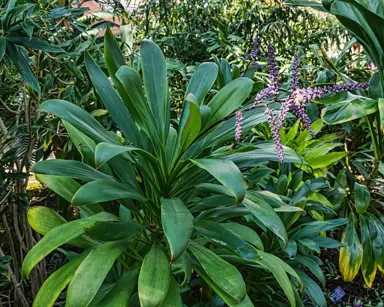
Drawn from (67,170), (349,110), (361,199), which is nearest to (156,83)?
(67,170)

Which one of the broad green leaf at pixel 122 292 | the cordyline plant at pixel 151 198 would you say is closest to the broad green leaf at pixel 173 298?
the cordyline plant at pixel 151 198

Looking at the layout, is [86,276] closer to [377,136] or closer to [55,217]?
[55,217]

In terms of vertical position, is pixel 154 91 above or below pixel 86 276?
above

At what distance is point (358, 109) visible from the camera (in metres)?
1.56

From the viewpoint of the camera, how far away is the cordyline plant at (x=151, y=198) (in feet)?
3.20

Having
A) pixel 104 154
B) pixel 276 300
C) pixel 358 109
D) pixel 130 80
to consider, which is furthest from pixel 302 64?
pixel 104 154

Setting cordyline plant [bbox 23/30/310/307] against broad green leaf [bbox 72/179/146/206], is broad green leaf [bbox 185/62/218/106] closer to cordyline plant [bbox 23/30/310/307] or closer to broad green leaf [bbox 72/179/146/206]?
cordyline plant [bbox 23/30/310/307]

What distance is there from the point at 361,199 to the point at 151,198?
1151 millimetres

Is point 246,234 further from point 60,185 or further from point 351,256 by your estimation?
point 351,256

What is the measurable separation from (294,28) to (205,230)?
288 centimetres

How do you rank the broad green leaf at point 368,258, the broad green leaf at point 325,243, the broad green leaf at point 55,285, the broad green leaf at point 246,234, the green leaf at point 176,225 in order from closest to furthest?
the green leaf at point 176,225
the broad green leaf at point 55,285
the broad green leaf at point 246,234
the broad green leaf at point 325,243
the broad green leaf at point 368,258

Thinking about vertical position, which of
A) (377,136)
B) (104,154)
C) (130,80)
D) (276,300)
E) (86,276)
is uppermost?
(130,80)

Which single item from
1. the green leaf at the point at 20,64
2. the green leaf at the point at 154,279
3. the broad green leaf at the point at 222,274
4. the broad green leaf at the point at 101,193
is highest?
the green leaf at the point at 20,64

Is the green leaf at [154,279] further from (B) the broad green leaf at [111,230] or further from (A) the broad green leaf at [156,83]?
(A) the broad green leaf at [156,83]
